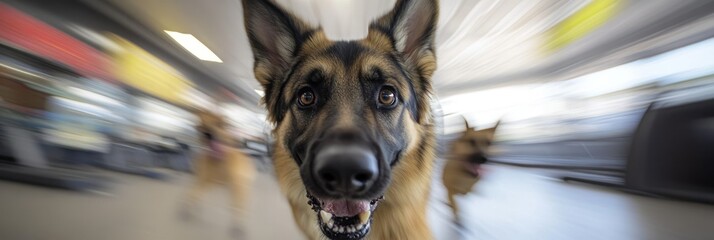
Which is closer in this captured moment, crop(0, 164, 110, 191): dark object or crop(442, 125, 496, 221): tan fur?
crop(0, 164, 110, 191): dark object

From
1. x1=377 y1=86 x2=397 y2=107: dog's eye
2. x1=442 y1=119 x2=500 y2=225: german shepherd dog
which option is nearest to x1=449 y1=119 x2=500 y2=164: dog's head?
x1=442 y1=119 x2=500 y2=225: german shepherd dog

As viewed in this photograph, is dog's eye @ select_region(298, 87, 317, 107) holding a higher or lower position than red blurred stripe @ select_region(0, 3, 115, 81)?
lower

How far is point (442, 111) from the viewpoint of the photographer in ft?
2.31

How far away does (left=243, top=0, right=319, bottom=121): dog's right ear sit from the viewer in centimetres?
63

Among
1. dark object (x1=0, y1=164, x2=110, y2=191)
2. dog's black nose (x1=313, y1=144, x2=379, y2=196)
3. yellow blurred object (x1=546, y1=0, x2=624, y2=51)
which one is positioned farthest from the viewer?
yellow blurred object (x1=546, y1=0, x2=624, y2=51)

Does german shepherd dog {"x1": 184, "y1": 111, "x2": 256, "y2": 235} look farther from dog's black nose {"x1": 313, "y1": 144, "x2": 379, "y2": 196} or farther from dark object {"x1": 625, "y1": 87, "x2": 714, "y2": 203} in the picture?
dark object {"x1": 625, "y1": 87, "x2": 714, "y2": 203}

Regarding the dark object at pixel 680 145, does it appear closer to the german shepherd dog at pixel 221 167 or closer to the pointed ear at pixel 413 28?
the pointed ear at pixel 413 28

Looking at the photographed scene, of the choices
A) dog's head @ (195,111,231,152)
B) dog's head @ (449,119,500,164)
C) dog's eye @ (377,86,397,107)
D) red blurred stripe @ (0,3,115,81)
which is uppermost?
red blurred stripe @ (0,3,115,81)

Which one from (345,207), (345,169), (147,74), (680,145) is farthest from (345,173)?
(680,145)

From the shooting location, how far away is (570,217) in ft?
2.78

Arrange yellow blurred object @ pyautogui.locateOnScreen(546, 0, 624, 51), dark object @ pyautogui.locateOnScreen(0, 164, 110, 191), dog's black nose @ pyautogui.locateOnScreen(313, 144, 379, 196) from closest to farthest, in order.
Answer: dog's black nose @ pyautogui.locateOnScreen(313, 144, 379, 196) → dark object @ pyautogui.locateOnScreen(0, 164, 110, 191) → yellow blurred object @ pyautogui.locateOnScreen(546, 0, 624, 51)

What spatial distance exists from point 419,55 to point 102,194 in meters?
0.65

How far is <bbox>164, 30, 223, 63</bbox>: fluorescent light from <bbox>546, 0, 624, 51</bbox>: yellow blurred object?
0.69 meters

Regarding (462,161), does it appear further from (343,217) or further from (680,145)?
(680,145)
